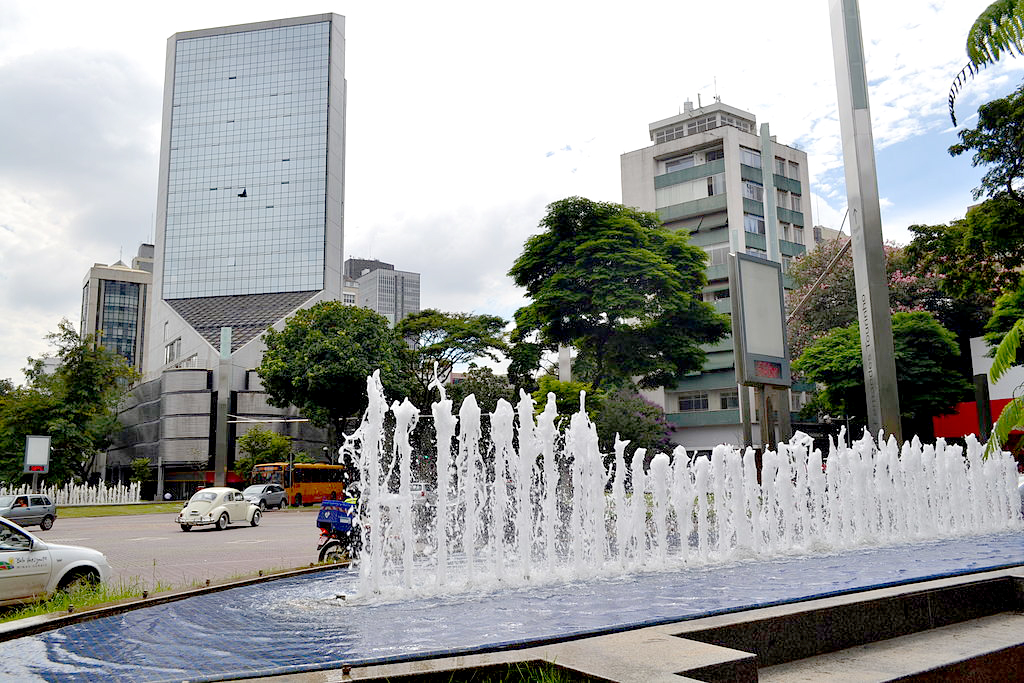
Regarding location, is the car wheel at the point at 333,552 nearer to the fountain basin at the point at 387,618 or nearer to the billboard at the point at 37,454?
the fountain basin at the point at 387,618

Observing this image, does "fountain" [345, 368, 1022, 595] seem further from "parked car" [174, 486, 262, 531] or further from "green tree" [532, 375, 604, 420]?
"green tree" [532, 375, 604, 420]

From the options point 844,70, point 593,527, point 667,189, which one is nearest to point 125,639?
point 593,527

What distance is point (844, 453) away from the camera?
1341 cm

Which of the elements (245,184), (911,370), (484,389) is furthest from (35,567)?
(245,184)

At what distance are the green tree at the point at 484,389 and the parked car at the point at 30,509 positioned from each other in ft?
69.7

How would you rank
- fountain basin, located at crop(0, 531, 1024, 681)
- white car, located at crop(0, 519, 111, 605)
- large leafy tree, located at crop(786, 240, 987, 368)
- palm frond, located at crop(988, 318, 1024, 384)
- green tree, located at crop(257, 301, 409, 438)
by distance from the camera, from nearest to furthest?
fountain basin, located at crop(0, 531, 1024, 681)
palm frond, located at crop(988, 318, 1024, 384)
white car, located at crop(0, 519, 111, 605)
large leafy tree, located at crop(786, 240, 987, 368)
green tree, located at crop(257, 301, 409, 438)

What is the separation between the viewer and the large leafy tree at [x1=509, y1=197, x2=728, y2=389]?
33.1 m

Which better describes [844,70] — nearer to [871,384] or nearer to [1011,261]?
[871,384]

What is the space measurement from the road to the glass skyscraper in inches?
1658

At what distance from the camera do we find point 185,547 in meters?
17.8

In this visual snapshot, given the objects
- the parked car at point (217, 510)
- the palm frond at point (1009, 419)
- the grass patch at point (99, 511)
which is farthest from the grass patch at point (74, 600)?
the grass patch at point (99, 511)

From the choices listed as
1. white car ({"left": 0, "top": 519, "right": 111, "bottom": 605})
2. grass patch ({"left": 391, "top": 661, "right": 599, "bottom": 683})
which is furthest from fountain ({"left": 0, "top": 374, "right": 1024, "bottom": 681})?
white car ({"left": 0, "top": 519, "right": 111, "bottom": 605})

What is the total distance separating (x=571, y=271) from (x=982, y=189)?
14942 mm

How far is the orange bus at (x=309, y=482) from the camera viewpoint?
40125 mm
